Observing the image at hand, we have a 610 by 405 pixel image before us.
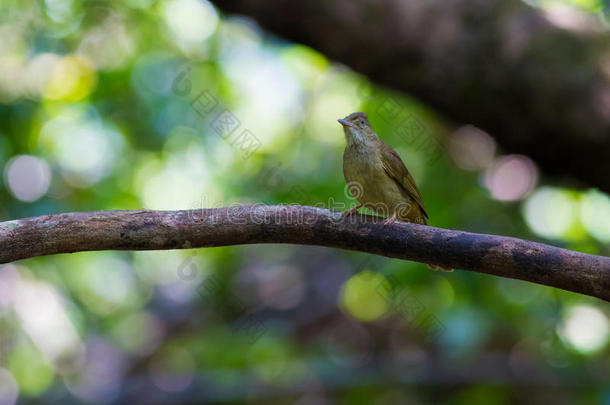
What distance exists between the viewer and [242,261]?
746cm

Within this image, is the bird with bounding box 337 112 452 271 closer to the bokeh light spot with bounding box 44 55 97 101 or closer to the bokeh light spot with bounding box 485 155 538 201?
the bokeh light spot with bounding box 485 155 538 201

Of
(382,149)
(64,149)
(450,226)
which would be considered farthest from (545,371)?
(64,149)

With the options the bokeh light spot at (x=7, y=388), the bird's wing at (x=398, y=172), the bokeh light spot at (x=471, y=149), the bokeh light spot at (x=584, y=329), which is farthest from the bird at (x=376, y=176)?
the bokeh light spot at (x=7, y=388)

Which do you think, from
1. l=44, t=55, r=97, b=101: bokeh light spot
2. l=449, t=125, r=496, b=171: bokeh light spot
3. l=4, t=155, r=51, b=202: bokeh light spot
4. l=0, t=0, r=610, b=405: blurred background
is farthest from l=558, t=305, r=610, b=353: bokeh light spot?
l=44, t=55, r=97, b=101: bokeh light spot

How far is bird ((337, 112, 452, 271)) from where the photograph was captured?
13.8 feet

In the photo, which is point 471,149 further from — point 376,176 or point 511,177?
point 376,176

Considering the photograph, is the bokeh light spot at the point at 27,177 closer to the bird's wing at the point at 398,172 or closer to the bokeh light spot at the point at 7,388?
the bokeh light spot at the point at 7,388

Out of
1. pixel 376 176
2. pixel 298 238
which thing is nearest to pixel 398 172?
pixel 376 176

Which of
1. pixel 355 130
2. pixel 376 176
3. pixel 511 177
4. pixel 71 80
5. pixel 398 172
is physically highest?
pixel 71 80

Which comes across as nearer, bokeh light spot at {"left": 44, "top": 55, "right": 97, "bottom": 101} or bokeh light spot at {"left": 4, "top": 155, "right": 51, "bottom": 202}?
bokeh light spot at {"left": 4, "top": 155, "right": 51, "bottom": 202}

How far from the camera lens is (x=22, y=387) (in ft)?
21.6

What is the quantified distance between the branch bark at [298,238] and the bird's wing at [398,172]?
1.20 metres

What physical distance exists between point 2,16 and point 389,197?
498 centimetres

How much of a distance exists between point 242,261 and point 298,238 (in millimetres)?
4547
